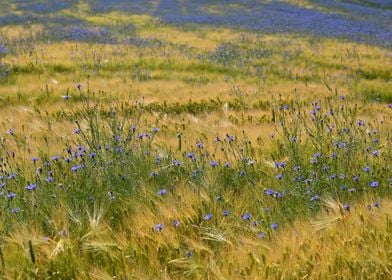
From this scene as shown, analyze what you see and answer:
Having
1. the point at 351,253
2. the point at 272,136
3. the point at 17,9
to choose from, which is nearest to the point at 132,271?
the point at 351,253

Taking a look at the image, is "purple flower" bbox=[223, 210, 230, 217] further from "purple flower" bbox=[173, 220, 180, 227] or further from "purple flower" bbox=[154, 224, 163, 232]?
"purple flower" bbox=[154, 224, 163, 232]

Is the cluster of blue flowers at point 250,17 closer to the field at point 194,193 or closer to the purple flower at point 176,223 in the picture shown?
the field at point 194,193

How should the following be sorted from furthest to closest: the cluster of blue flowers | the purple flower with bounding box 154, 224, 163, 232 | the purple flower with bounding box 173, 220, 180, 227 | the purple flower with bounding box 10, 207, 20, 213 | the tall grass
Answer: the cluster of blue flowers, the purple flower with bounding box 10, 207, 20, 213, the purple flower with bounding box 173, 220, 180, 227, the purple flower with bounding box 154, 224, 163, 232, the tall grass

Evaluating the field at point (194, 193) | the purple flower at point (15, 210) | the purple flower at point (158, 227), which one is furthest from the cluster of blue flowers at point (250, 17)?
the purple flower at point (158, 227)

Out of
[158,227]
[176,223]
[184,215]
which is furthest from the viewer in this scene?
[184,215]

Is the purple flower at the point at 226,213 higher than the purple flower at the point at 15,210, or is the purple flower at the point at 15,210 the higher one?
the purple flower at the point at 226,213

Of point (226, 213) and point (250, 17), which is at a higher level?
point (226, 213)

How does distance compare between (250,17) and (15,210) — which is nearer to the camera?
(15,210)

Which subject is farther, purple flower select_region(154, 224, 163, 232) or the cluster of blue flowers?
the cluster of blue flowers

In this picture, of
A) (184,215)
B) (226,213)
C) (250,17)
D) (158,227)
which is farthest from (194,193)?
(250,17)

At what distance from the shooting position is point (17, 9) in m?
28.5

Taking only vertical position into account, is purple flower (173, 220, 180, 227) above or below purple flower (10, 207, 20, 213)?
above

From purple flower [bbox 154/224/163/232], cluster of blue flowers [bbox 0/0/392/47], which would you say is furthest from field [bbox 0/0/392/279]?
cluster of blue flowers [bbox 0/0/392/47]

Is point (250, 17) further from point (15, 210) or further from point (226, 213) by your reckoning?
point (15, 210)
